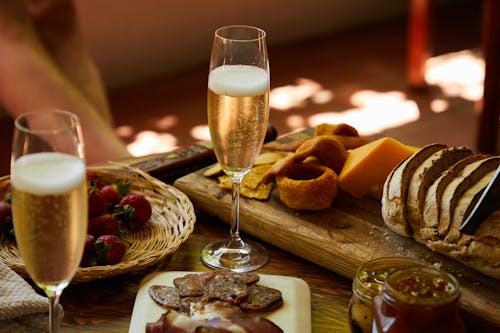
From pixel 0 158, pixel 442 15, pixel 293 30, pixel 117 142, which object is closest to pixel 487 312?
pixel 117 142

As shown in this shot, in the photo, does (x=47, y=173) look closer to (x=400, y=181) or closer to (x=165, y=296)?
(x=165, y=296)

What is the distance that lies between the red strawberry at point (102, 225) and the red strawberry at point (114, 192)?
64 millimetres

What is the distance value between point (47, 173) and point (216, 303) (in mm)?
324

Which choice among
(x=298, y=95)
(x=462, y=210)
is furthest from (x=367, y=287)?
(x=298, y=95)

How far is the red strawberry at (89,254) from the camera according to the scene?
1.17 meters

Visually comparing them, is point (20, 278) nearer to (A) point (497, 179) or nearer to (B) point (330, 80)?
(A) point (497, 179)

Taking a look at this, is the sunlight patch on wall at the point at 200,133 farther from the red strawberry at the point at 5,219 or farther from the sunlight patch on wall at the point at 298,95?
the red strawberry at the point at 5,219

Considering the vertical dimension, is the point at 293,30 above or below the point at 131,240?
below

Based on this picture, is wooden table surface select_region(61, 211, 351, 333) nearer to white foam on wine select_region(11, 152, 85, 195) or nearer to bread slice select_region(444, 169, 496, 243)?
bread slice select_region(444, 169, 496, 243)

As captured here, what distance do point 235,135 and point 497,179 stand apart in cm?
35

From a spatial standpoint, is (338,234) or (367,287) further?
(338,234)

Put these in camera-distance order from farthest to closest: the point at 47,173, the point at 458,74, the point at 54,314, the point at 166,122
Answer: the point at 458,74 < the point at 166,122 < the point at 54,314 < the point at 47,173

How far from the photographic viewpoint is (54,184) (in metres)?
0.83

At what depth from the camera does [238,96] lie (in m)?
1.15
